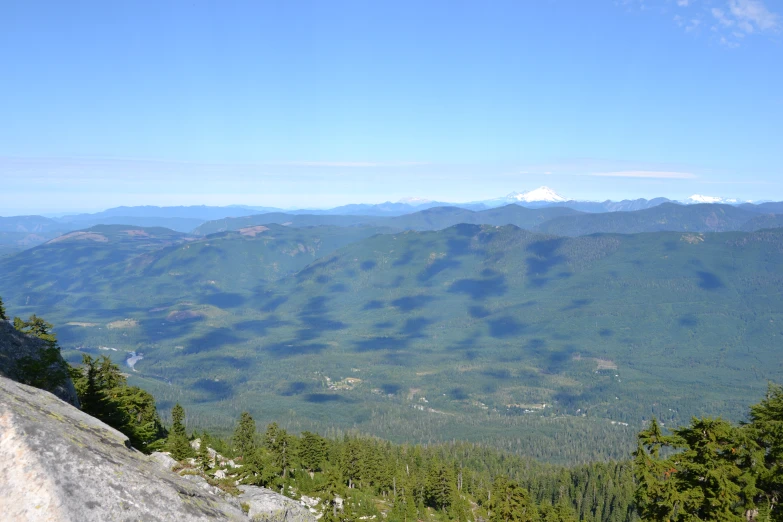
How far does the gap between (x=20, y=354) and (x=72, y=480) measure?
64.4 ft

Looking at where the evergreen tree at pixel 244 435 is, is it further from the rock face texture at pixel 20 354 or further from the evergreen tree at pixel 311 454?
the rock face texture at pixel 20 354

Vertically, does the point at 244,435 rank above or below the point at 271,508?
below

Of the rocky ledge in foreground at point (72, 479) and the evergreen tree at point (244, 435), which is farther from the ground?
the rocky ledge in foreground at point (72, 479)

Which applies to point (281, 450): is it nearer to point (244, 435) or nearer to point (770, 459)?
point (244, 435)

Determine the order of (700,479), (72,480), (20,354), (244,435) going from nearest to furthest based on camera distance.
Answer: (72,480) < (20,354) < (700,479) < (244,435)

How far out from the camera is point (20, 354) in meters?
27.2

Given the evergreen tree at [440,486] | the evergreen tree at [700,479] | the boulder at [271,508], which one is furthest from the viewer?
the evergreen tree at [440,486]

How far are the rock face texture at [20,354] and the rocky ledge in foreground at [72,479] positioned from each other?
12.8m

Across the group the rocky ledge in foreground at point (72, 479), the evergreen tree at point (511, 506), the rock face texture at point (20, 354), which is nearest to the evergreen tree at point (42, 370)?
the rock face texture at point (20, 354)

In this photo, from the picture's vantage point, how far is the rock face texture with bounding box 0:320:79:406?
84.0 feet

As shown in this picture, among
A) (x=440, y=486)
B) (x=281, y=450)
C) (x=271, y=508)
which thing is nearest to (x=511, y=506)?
(x=281, y=450)

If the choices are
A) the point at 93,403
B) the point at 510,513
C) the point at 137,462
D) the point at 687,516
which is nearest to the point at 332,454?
the point at 510,513

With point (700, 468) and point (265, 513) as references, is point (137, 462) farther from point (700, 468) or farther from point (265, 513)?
point (700, 468)

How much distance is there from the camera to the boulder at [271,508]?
26922 millimetres
